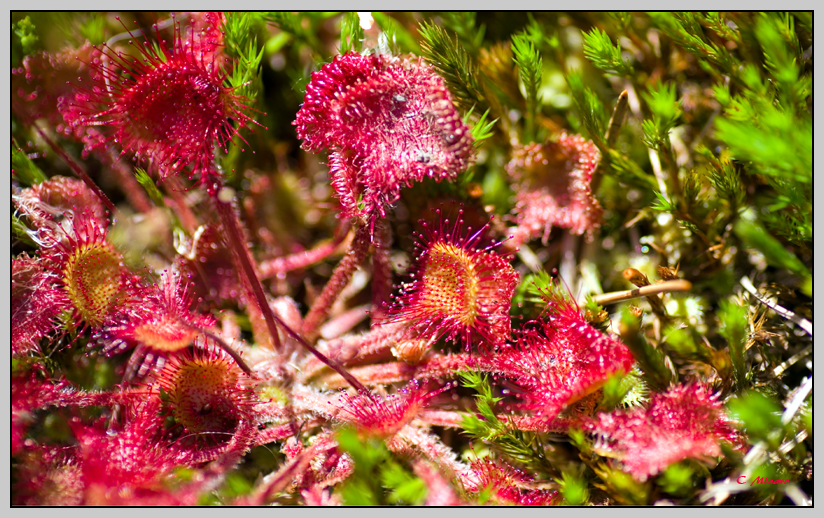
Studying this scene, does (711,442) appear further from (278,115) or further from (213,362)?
(278,115)

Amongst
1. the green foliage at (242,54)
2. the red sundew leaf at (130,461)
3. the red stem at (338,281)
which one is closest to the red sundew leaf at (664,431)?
the red stem at (338,281)

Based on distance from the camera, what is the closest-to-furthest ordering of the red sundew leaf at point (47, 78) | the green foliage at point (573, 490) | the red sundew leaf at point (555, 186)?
1. the green foliage at point (573, 490)
2. the red sundew leaf at point (555, 186)
3. the red sundew leaf at point (47, 78)

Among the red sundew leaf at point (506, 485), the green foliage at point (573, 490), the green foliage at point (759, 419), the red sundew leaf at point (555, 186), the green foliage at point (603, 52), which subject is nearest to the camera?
the green foliage at point (759, 419)

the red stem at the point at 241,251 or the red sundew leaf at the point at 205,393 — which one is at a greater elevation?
the red stem at the point at 241,251

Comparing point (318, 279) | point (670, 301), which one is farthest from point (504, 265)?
point (318, 279)

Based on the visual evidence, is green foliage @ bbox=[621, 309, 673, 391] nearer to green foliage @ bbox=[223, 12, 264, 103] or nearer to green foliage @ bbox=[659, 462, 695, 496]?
green foliage @ bbox=[659, 462, 695, 496]

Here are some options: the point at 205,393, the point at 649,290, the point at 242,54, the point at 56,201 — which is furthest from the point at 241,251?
the point at 649,290

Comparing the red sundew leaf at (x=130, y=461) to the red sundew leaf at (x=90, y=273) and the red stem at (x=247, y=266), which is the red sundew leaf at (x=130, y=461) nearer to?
the red sundew leaf at (x=90, y=273)

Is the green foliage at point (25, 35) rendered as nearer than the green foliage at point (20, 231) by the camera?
No
